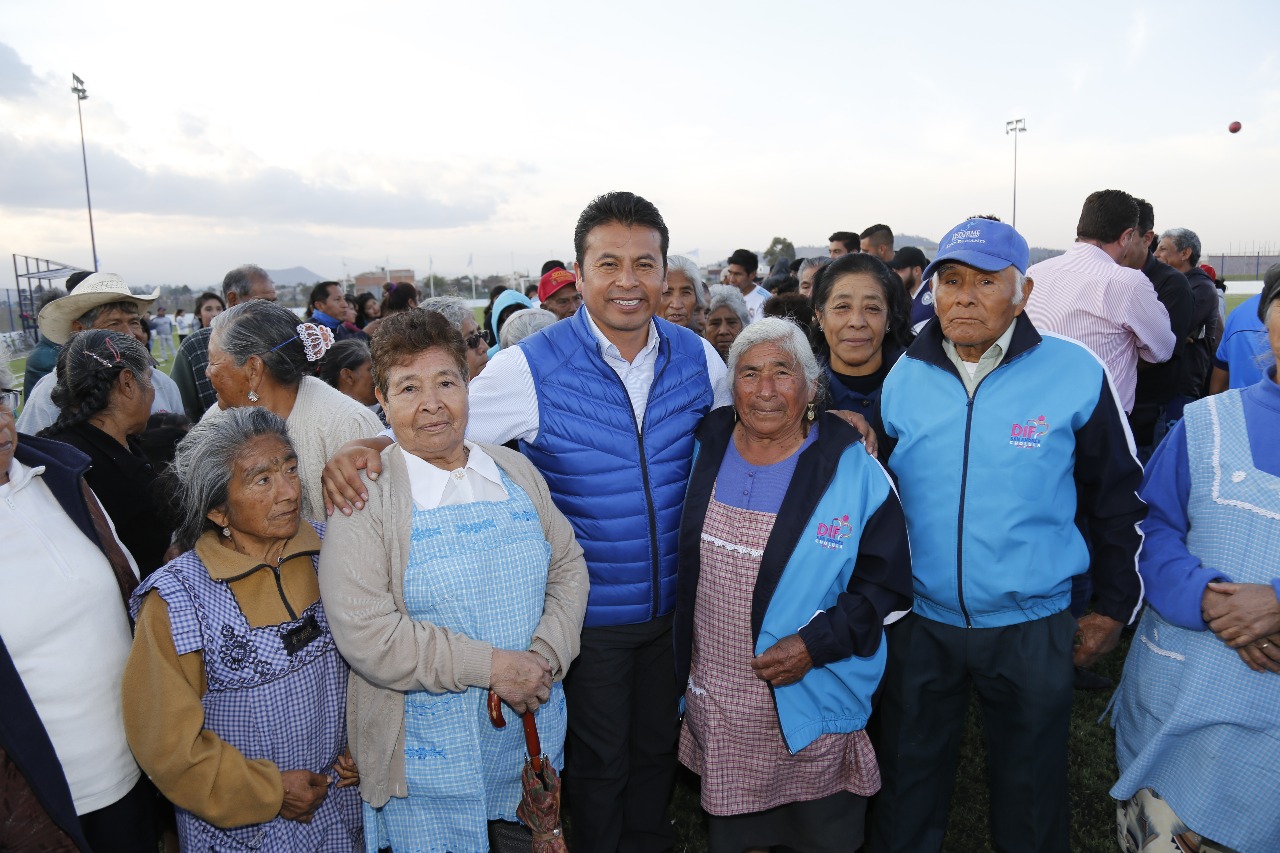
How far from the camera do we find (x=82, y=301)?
482 cm

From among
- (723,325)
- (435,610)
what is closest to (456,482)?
(435,610)

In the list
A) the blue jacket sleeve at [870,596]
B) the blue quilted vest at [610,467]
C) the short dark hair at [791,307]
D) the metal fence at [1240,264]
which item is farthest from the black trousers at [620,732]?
the metal fence at [1240,264]

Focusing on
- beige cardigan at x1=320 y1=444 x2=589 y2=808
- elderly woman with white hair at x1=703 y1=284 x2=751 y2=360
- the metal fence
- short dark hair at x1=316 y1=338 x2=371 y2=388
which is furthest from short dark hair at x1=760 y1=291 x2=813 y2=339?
the metal fence

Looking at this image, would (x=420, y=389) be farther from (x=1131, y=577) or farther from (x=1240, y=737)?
(x=1240, y=737)

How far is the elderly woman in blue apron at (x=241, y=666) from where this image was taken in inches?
82.7

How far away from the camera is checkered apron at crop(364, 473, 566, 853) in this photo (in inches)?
89.7

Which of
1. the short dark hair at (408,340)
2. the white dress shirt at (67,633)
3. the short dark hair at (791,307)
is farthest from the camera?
the short dark hair at (791,307)

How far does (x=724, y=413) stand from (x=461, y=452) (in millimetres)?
997

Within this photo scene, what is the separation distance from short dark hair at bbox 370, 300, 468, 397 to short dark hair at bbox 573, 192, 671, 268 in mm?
717

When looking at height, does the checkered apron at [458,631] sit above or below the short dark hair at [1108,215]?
below

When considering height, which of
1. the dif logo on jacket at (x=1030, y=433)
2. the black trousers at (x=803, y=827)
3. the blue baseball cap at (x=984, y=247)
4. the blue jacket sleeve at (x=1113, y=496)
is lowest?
the black trousers at (x=803, y=827)

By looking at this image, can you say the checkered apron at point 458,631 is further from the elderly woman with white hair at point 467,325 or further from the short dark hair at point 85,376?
the elderly woman with white hair at point 467,325

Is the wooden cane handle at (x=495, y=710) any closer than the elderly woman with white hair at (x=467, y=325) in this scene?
Yes

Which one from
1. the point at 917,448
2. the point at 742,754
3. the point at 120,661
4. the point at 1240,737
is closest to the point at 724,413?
the point at 917,448
